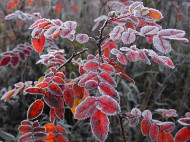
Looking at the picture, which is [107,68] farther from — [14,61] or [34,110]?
[14,61]

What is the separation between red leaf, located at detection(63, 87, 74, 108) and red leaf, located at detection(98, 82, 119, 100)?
0.19 m

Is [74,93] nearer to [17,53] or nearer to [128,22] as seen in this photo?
[128,22]

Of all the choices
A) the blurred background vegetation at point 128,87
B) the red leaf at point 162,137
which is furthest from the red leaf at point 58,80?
the blurred background vegetation at point 128,87

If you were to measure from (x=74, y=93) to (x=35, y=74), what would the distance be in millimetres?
1455

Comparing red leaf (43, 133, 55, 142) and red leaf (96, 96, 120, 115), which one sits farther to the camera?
red leaf (43, 133, 55, 142)

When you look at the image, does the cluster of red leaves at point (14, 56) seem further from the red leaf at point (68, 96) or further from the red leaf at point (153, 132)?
the red leaf at point (153, 132)

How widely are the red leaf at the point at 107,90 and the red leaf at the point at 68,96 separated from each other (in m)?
0.19

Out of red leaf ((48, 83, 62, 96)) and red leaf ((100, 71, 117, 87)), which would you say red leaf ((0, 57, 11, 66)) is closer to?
red leaf ((48, 83, 62, 96))

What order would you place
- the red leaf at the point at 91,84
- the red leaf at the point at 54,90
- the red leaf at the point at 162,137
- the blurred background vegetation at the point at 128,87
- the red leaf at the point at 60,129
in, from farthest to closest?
the blurred background vegetation at the point at 128,87
the red leaf at the point at 60,129
the red leaf at the point at 162,137
the red leaf at the point at 54,90
the red leaf at the point at 91,84

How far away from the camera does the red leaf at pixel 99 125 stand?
71 cm

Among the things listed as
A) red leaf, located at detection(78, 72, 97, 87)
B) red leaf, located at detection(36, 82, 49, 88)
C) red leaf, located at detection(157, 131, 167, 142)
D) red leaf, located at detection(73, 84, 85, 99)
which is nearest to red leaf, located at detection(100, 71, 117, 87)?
red leaf, located at detection(78, 72, 97, 87)

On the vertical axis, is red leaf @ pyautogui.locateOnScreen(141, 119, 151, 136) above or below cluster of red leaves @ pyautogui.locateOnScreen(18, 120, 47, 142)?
above

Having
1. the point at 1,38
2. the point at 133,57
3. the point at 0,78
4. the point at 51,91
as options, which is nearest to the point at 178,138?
the point at 133,57

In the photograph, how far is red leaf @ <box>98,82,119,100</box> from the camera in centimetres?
79
